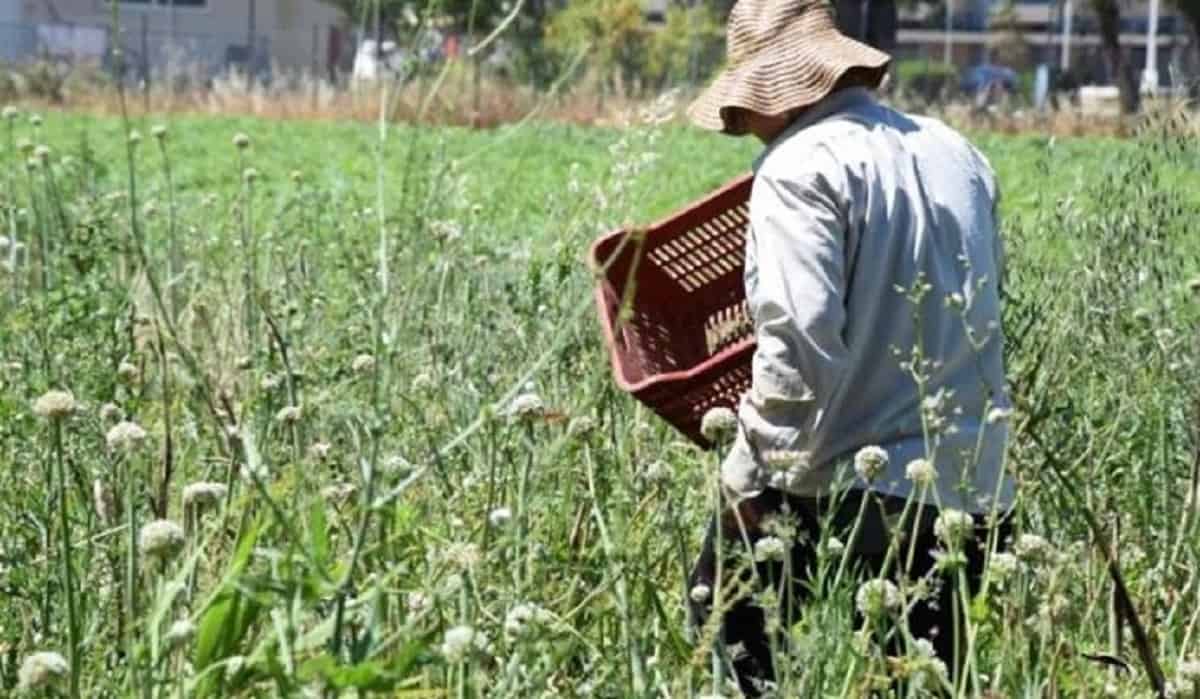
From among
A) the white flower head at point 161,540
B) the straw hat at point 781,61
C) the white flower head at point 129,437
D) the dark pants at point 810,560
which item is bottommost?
the dark pants at point 810,560

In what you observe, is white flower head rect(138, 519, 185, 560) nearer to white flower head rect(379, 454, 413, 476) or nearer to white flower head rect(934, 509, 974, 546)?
white flower head rect(379, 454, 413, 476)

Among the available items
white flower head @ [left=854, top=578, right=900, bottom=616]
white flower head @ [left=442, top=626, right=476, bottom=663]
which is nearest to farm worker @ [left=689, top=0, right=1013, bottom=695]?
white flower head @ [left=854, top=578, right=900, bottom=616]

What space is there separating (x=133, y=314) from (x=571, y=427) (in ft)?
8.10

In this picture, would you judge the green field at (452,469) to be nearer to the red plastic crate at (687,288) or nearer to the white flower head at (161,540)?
the white flower head at (161,540)

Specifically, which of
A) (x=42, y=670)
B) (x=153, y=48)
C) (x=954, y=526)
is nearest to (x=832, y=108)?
(x=954, y=526)

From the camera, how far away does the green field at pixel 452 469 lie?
2.50m

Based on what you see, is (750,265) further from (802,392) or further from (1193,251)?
(1193,251)

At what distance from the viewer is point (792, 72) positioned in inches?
153

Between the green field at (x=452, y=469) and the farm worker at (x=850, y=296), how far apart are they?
142 millimetres

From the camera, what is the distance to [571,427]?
2.43 meters

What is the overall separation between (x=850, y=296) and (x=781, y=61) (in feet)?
1.38

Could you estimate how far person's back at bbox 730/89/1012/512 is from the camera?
3.65m

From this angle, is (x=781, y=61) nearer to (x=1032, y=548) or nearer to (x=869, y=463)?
(x=869, y=463)

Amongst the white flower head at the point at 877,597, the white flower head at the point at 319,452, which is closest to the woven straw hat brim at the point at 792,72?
the white flower head at the point at 319,452
